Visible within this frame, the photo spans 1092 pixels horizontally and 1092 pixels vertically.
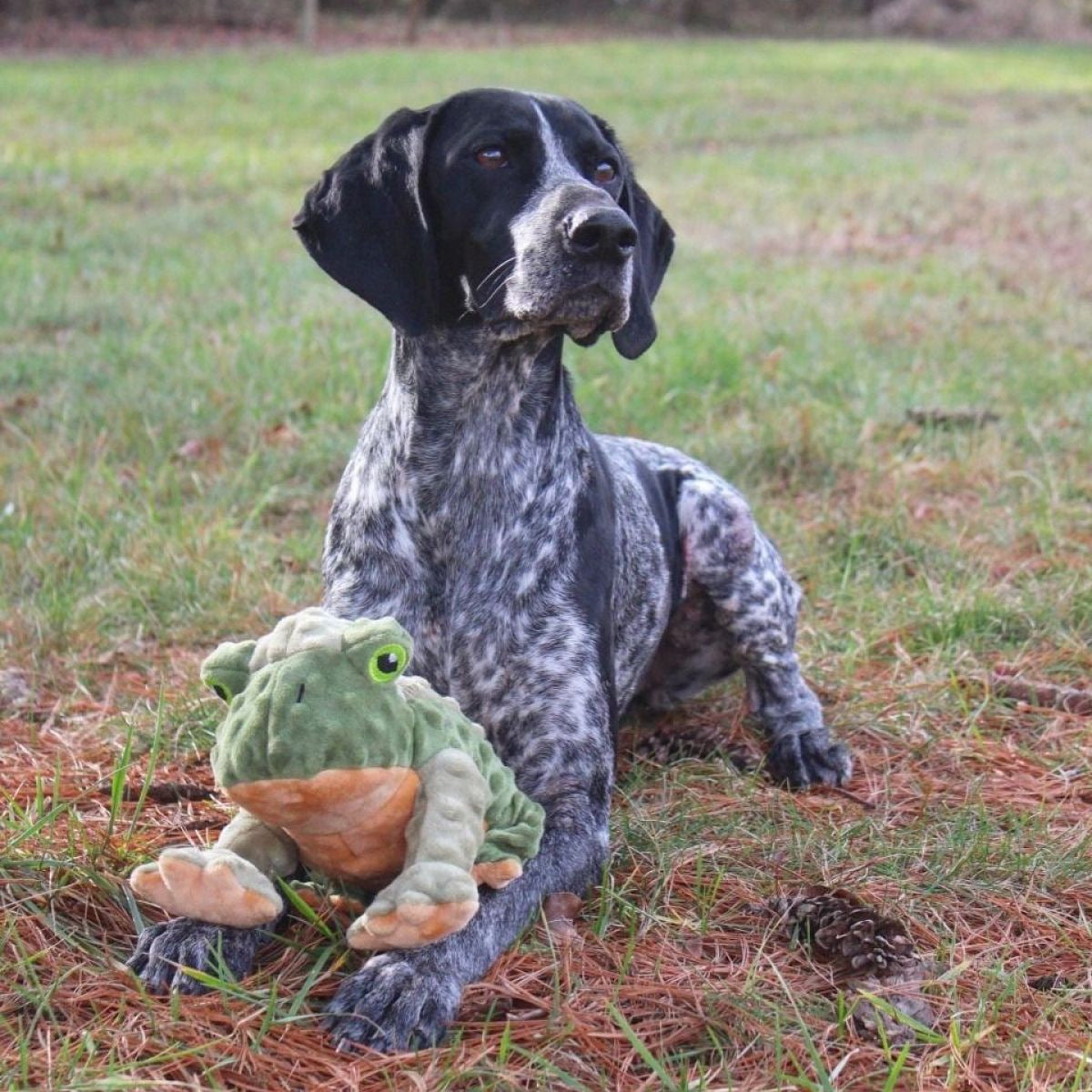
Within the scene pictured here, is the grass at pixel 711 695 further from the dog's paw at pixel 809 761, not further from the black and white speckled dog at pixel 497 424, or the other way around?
the black and white speckled dog at pixel 497 424

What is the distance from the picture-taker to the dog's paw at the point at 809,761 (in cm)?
367

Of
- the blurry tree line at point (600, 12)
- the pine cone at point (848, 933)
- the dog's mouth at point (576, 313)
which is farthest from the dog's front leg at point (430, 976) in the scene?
the blurry tree line at point (600, 12)

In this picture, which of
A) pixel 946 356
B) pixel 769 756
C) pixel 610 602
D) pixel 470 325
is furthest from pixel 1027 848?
pixel 946 356

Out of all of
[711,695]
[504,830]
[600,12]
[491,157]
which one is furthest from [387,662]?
[600,12]

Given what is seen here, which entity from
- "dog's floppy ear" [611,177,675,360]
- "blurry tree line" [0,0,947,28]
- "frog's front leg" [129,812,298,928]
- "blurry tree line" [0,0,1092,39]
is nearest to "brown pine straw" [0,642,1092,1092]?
"frog's front leg" [129,812,298,928]

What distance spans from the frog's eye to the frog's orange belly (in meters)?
0.15

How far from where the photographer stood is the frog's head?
7.62 ft

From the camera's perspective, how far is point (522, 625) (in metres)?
3.22

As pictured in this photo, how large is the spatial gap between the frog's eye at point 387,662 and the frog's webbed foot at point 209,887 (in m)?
0.40

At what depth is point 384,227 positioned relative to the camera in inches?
129

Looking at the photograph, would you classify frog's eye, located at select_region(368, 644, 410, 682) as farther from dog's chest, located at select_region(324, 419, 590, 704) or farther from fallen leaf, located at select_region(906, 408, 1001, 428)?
fallen leaf, located at select_region(906, 408, 1001, 428)

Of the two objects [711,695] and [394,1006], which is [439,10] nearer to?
[711,695]

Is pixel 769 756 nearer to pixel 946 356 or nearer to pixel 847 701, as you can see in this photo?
pixel 847 701

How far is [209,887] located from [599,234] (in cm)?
149
